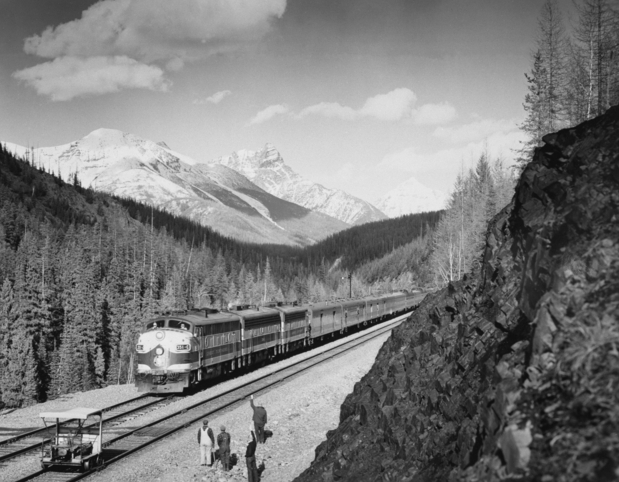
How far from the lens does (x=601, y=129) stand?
8.57 metres

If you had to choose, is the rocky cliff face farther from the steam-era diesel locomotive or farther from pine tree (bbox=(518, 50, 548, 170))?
pine tree (bbox=(518, 50, 548, 170))

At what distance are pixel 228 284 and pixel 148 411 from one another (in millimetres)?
130929

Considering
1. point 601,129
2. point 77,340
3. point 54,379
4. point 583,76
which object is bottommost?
point 54,379

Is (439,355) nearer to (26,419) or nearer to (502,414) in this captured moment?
(502,414)

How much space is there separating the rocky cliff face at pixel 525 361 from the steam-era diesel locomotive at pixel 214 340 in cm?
1502

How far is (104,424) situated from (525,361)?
17877 mm

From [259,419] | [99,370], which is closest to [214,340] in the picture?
[259,419]

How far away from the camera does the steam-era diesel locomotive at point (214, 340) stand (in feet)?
86.3

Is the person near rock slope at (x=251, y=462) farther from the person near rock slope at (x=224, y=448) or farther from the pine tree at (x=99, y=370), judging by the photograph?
the pine tree at (x=99, y=370)

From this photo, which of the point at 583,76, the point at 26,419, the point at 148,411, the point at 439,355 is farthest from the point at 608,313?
the point at 583,76

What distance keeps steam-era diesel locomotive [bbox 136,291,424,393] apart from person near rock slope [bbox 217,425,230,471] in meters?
9.62

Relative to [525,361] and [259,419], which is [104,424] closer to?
[259,419]

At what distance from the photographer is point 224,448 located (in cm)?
1683

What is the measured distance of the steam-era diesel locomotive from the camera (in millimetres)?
26312
